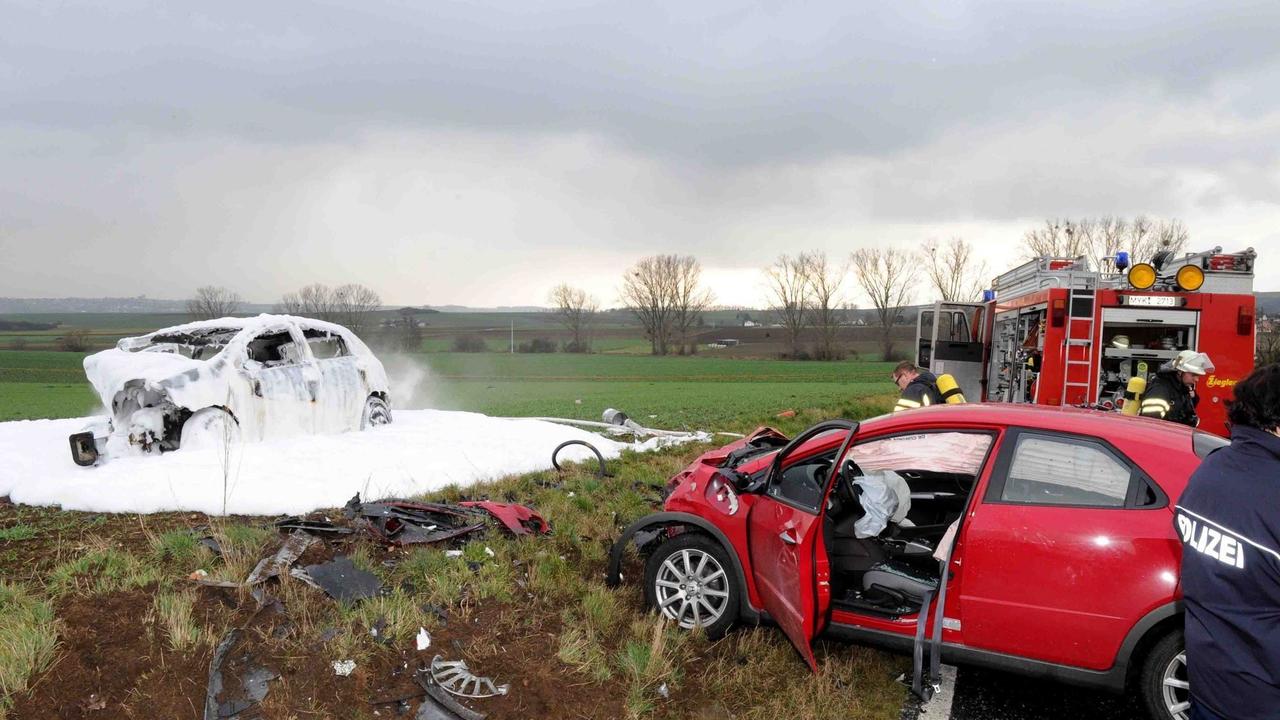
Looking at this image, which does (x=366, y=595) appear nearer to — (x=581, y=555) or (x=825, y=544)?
(x=581, y=555)

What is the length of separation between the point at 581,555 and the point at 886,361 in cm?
5015

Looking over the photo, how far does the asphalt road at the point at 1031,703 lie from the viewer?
12.1 ft

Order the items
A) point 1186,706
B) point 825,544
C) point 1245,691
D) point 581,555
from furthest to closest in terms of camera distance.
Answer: point 581,555, point 825,544, point 1186,706, point 1245,691

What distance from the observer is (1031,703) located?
3.82m

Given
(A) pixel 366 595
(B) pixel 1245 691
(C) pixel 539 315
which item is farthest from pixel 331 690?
(C) pixel 539 315

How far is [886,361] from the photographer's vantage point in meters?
52.1

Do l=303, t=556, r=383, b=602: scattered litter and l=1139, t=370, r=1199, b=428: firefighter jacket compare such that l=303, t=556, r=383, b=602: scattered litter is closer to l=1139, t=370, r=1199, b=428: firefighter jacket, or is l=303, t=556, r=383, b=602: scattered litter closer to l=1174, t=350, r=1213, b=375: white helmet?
l=1139, t=370, r=1199, b=428: firefighter jacket

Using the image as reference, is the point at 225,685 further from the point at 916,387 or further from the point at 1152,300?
the point at 1152,300

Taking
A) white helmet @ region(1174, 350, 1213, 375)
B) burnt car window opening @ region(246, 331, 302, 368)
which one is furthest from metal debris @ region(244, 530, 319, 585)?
white helmet @ region(1174, 350, 1213, 375)

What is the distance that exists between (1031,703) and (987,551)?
3.57 feet

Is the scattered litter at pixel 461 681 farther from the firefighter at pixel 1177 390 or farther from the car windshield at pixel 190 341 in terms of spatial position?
the car windshield at pixel 190 341

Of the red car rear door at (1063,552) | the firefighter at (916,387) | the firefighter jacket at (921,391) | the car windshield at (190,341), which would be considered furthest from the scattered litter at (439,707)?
the car windshield at (190,341)

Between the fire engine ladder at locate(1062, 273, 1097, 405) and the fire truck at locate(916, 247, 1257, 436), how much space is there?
0.01 meters

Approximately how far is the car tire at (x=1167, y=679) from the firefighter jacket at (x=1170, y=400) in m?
4.23
